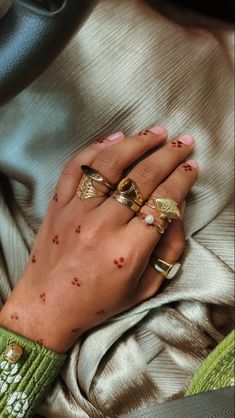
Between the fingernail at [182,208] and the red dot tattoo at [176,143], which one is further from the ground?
the red dot tattoo at [176,143]

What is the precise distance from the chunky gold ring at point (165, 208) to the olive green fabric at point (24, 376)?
217mm

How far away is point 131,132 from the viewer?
2.62 ft

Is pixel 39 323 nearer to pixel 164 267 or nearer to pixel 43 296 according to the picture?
pixel 43 296

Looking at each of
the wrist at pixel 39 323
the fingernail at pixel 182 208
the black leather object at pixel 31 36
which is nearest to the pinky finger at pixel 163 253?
the fingernail at pixel 182 208

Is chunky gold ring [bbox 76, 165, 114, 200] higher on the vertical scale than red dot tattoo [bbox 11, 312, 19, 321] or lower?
higher

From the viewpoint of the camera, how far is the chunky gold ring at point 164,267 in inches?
30.5

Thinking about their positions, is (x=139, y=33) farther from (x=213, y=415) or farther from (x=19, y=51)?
(x=213, y=415)

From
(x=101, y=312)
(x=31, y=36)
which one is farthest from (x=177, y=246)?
(x=31, y=36)

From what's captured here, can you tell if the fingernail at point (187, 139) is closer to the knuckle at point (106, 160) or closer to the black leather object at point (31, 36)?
the knuckle at point (106, 160)

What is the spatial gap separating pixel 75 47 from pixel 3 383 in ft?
1.40

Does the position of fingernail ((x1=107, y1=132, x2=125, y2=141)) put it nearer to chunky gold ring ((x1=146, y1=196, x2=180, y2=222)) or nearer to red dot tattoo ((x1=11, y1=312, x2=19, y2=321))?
chunky gold ring ((x1=146, y1=196, x2=180, y2=222))

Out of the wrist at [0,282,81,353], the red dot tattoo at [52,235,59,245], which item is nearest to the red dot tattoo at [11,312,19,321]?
the wrist at [0,282,81,353]

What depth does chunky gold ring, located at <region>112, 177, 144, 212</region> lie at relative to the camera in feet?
2.38

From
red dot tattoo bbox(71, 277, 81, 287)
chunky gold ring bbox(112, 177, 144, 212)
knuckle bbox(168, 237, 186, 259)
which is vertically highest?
chunky gold ring bbox(112, 177, 144, 212)
